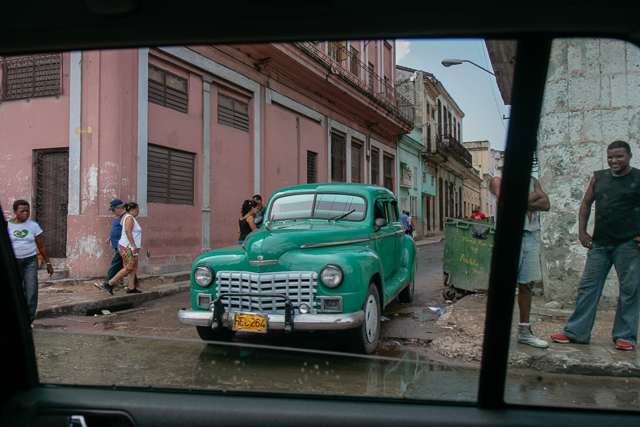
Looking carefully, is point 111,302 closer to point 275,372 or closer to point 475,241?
point 475,241

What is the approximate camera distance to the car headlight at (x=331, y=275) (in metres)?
3.77

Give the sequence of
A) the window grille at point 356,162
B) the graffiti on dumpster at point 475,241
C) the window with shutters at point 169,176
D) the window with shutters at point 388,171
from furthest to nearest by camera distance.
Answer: the window with shutters at point 388,171 → the window grille at point 356,162 → the window with shutters at point 169,176 → the graffiti on dumpster at point 475,241

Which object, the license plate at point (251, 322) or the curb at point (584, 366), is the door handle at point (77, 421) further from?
the license plate at point (251, 322)

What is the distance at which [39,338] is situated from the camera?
1.58m

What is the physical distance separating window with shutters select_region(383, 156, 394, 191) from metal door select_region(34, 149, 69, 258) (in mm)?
15679

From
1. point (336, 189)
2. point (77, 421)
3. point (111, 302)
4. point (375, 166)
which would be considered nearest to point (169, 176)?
point (111, 302)

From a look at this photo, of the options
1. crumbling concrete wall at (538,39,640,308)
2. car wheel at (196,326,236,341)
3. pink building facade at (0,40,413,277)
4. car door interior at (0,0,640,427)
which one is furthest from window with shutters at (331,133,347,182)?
car door interior at (0,0,640,427)

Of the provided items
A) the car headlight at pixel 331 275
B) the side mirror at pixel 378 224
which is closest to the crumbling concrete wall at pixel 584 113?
the car headlight at pixel 331 275

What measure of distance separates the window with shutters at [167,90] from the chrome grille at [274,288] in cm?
717

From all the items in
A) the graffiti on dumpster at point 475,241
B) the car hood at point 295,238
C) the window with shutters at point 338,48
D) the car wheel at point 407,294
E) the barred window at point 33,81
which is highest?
the barred window at point 33,81

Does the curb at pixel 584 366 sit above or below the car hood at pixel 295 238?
below

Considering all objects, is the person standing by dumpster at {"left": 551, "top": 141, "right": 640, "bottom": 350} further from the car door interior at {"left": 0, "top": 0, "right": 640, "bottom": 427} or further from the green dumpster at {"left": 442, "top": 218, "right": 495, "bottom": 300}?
the green dumpster at {"left": 442, "top": 218, "right": 495, "bottom": 300}

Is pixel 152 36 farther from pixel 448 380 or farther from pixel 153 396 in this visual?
pixel 448 380

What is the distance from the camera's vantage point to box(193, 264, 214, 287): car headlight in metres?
4.02
